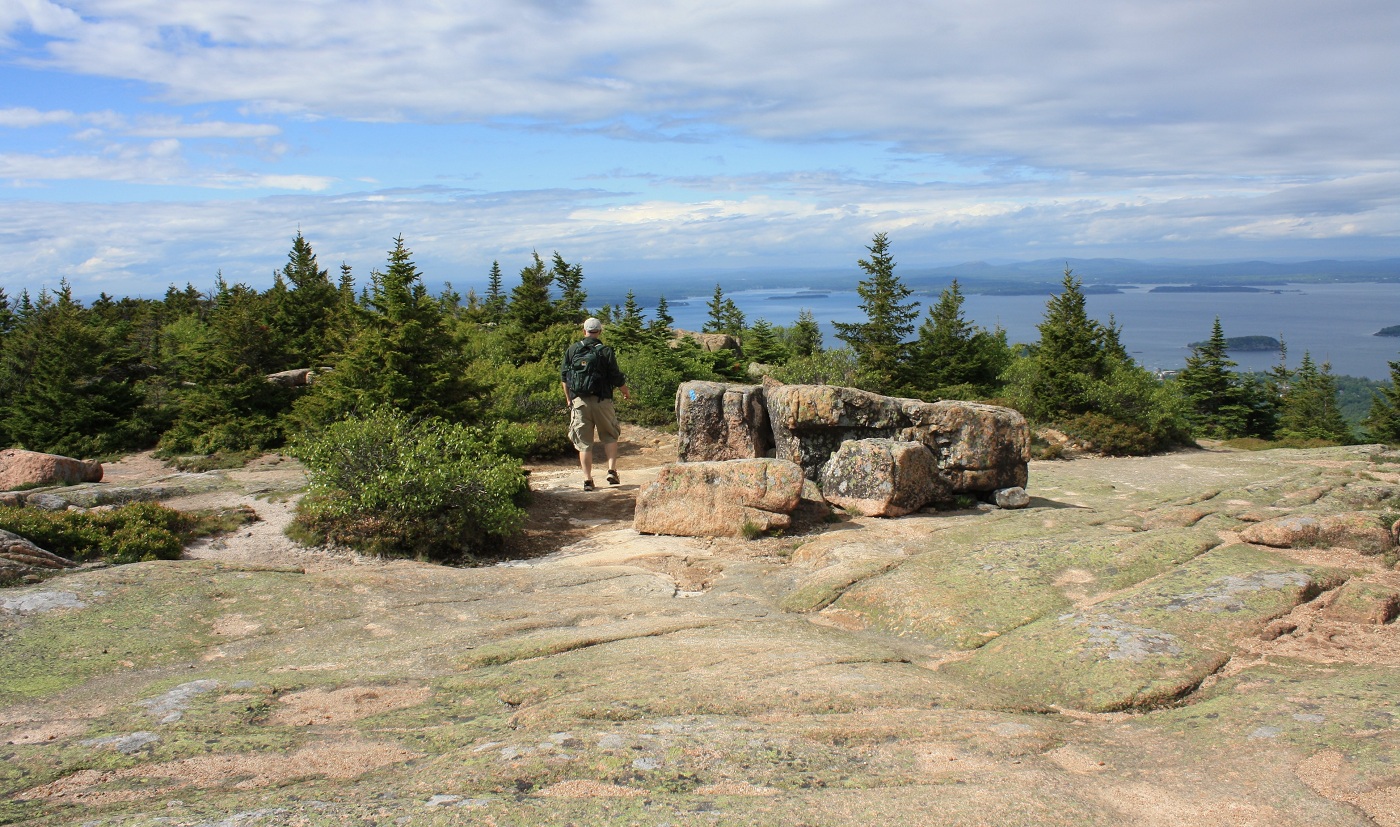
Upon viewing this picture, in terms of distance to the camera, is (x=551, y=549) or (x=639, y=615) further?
(x=551, y=549)

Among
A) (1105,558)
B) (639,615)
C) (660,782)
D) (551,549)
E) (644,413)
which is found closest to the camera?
(660,782)

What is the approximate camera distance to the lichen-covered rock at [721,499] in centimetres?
1020

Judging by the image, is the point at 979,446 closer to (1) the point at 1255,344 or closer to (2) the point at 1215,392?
(2) the point at 1215,392

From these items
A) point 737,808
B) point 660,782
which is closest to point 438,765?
point 660,782

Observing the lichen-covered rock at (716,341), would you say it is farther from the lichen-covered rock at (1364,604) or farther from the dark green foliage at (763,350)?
the lichen-covered rock at (1364,604)

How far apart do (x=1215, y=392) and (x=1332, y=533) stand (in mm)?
45515

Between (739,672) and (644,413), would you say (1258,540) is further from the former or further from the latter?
(644,413)

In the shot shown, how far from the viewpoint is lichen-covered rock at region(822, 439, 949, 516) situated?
10875 millimetres

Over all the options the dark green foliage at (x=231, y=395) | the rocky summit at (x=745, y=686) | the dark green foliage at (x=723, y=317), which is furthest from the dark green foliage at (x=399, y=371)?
the dark green foliage at (x=723, y=317)

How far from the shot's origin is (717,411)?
13617mm

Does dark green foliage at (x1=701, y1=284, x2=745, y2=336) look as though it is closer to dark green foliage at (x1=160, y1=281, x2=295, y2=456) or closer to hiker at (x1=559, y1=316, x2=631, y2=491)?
dark green foliage at (x1=160, y1=281, x2=295, y2=456)

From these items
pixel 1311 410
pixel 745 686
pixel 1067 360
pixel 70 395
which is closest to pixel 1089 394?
pixel 1067 360

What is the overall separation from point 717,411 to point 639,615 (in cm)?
694

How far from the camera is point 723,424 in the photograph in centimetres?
1360
